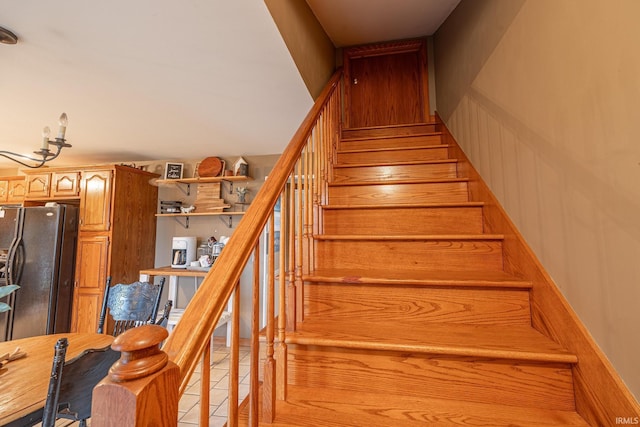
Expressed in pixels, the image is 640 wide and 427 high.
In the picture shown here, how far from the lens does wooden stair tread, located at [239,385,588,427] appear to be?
88 centimetres

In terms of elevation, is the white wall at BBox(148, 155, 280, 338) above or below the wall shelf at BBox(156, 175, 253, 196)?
below

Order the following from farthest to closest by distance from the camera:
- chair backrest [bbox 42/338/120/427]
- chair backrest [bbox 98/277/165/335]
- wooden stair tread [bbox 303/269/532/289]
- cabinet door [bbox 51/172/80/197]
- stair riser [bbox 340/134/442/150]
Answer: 1. cabinet door [bbox 51/172/80/197]
2. stair riser [bbox 340/134/442/150]
3. chair backrest [bbox 98/277/165/335]
4. wooden stair tread [bbox 303/269/532/289]
5. chair backrest [bbox 42/338/120/427]

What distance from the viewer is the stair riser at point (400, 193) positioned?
1937 millimetres

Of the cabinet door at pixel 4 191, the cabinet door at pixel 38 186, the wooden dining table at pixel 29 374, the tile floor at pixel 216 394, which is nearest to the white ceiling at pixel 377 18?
the wooden dining table at pixel 29 374

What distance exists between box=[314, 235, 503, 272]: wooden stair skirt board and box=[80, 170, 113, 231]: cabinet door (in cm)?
291

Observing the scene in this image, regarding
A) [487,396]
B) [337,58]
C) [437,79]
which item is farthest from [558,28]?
[337,58]

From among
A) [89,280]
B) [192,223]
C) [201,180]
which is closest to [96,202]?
[89,280]

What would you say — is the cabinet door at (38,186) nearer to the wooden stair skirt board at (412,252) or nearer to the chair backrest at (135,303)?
the chair backrest at (135,303)

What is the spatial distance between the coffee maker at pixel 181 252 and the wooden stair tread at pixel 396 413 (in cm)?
279

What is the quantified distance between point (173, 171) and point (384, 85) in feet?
9.42

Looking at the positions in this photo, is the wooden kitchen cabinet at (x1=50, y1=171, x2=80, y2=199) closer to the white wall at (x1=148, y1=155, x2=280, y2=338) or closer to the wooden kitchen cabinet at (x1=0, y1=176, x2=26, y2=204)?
the wooden kitchen cabinet at (x1=0, y1=176, x2=26, y2=204)

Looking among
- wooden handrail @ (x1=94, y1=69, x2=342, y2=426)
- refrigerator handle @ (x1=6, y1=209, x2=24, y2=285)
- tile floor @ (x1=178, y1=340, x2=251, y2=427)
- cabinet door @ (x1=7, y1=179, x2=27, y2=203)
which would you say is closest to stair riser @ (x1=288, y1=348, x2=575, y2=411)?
wooden handrail @ (x1=94, y1=69, x2=342, y2=426)

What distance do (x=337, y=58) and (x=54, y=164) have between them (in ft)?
13.8

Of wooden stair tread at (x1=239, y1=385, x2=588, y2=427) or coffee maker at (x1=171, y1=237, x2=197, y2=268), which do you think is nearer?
wooden stair tread at (x1=239, y1=385, x2=588, y2=427)
